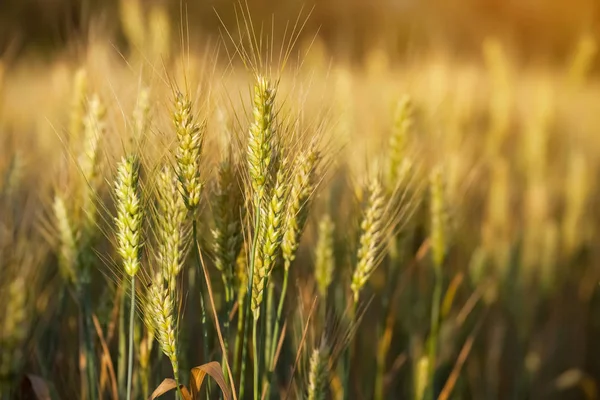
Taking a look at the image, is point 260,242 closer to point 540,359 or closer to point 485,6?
point 540,359

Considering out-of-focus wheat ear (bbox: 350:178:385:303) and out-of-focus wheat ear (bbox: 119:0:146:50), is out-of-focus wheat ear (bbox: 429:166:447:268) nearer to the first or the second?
out-of-focus wheat ear (bbox: 350:178:385:303)

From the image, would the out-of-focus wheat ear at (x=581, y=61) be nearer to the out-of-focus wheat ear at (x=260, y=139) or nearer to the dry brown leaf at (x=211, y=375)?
the out-of-focus wheat ear at (x=260, y=139)

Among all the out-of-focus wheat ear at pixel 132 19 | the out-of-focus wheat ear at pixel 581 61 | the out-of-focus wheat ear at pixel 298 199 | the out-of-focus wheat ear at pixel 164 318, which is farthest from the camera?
the out-of-focus wheat ear at pixel 132 19

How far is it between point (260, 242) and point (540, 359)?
1452mm

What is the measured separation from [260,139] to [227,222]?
17 cm

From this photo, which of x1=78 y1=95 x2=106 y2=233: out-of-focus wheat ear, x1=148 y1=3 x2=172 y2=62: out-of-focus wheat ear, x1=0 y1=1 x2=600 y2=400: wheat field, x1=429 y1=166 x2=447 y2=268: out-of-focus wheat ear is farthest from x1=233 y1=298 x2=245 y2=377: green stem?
x1=429 y1=166 x2=447 y2=268: out-of-focus wheat ear

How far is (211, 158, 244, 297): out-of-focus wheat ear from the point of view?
2.76 feet

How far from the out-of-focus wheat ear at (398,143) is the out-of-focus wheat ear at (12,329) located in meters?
0.69

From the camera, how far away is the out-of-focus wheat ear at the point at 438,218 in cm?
128

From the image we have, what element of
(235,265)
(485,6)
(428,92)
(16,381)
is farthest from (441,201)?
(485,6)

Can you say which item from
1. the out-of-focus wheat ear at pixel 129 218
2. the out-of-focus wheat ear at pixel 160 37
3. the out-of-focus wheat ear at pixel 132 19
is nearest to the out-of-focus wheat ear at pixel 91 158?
the out-of-focus wheat ear at pixel 160 37

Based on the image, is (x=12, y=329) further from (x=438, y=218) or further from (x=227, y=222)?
(x=438, y=218)

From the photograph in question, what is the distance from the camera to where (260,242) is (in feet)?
2.50

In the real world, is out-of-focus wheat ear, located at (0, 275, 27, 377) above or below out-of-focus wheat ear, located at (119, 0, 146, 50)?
below
